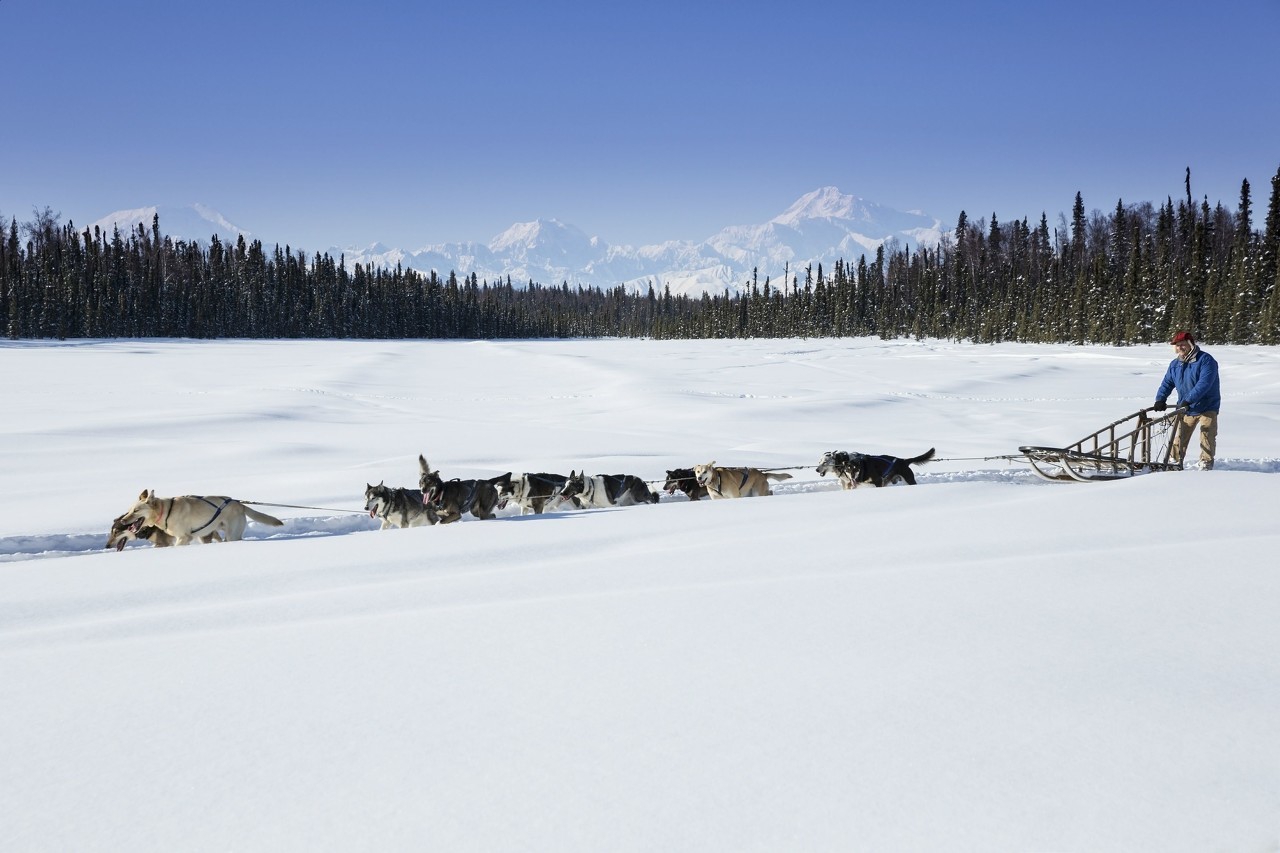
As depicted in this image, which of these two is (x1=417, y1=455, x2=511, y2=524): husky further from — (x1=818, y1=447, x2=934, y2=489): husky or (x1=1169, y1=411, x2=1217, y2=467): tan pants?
(x1=1169, y1=411, x2=1217, y2=467): tan pants

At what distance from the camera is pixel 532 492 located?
8.71m

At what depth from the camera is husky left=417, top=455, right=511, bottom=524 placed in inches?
312

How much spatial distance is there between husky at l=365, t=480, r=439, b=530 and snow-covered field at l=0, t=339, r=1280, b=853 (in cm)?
69

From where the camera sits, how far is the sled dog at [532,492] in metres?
8.62

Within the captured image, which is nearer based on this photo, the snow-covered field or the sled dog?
the snow-covered field

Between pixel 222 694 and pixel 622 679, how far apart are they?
5.46 feet

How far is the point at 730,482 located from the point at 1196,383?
6481 mm

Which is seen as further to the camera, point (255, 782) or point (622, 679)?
point (622, 679)

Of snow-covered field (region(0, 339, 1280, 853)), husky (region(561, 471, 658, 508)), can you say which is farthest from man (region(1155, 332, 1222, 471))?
husky (region(561, 471, 658, 508))

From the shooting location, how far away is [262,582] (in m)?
4.96

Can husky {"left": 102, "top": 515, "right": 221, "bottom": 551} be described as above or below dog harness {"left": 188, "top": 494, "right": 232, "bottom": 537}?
below

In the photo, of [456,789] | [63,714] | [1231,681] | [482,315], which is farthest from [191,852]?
[482,315]

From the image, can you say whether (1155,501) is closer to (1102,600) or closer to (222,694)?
(1102,600)

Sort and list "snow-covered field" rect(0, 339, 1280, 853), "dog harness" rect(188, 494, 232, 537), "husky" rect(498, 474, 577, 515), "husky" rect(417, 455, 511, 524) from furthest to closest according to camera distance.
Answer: "husky" rect(498, 474, 577, 515) < "husky" rect(417, 455, 511, 524) < "dog harness" rect(188, 494, 232, 537) < "snow-covered field" rect(0, 339, 1280, 853)
